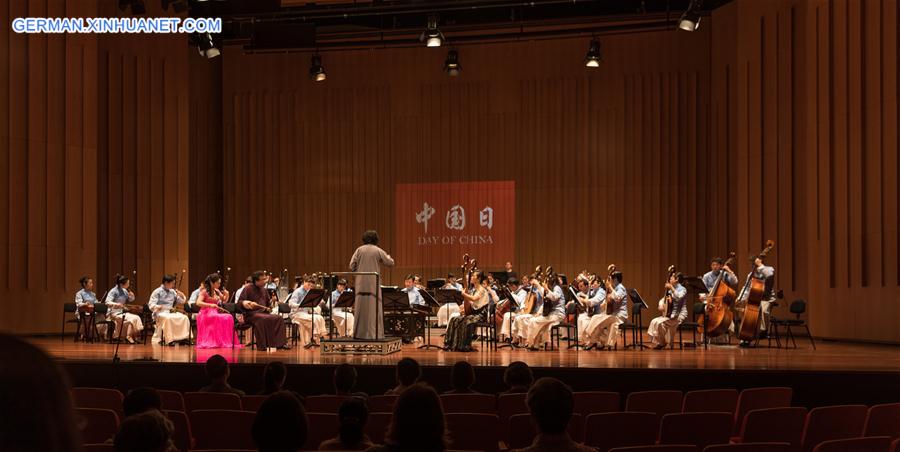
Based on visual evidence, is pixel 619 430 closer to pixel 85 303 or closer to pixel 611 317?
pixel 611 317

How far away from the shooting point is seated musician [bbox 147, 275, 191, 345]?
43.3 ft

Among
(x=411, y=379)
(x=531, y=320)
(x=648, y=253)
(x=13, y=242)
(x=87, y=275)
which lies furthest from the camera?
(x=648, y=253)

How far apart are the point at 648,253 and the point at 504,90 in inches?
189

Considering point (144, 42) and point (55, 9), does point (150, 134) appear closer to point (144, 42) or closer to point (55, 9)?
point (144, 42)

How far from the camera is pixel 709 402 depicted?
17.1 ft

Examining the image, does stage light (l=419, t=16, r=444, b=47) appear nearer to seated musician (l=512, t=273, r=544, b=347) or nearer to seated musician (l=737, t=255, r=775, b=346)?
seated musician (l=512, t=273, r=544, b=347)

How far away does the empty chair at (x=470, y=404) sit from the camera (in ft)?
16.7

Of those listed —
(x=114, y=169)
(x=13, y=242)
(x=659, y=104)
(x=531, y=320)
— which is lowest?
(x=531, y=320)

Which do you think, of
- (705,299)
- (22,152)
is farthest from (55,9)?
(705,299)

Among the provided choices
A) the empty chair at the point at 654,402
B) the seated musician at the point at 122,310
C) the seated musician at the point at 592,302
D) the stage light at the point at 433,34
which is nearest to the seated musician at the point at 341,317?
the seated musician at the point at 122,310

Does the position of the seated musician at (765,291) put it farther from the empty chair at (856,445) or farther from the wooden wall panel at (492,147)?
the empty chair at (856,445)

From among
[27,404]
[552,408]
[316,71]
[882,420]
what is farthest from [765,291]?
[27,404]

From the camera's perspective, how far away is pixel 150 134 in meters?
17.2

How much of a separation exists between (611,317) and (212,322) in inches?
221
